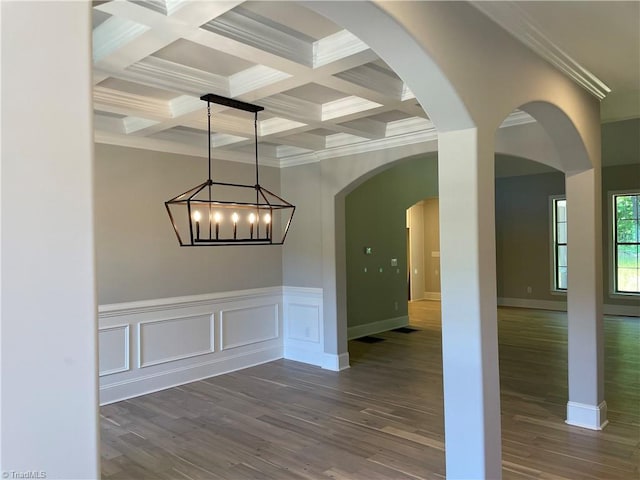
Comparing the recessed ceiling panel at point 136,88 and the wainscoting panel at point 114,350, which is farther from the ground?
the recessed ceiling panel at point 136,88

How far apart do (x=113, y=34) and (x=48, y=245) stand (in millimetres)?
2313

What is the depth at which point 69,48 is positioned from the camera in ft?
2.94

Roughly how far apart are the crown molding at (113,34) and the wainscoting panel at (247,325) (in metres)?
3.57

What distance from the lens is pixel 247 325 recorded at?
6035mm

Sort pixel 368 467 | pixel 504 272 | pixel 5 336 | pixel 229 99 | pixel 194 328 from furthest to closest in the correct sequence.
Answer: pixel 504 272 < pixel 194 328 < pixel 229 99 < pixel 368 467 < pixel 5 336

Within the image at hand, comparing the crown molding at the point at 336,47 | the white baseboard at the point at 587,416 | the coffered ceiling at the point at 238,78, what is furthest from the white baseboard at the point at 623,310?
the crown molding at the point at 336,47

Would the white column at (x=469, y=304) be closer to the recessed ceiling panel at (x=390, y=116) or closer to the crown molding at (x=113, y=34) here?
the crown molding at (x=113, y=34)

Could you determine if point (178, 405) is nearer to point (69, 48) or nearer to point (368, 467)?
point (368, 467)

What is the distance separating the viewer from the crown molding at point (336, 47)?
9.14ft

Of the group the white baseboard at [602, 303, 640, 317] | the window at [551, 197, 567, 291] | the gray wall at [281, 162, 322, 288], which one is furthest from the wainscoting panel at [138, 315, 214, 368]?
the white baseboard at [602, 303, 640, 317]

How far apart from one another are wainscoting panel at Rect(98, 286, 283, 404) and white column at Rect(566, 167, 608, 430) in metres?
3.64

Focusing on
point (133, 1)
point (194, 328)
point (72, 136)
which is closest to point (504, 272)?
point (194, 328)

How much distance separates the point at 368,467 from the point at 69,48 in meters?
3.20

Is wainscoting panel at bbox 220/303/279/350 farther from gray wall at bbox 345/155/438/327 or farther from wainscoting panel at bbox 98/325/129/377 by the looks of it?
gray wall at bbox 345/155/438/327
